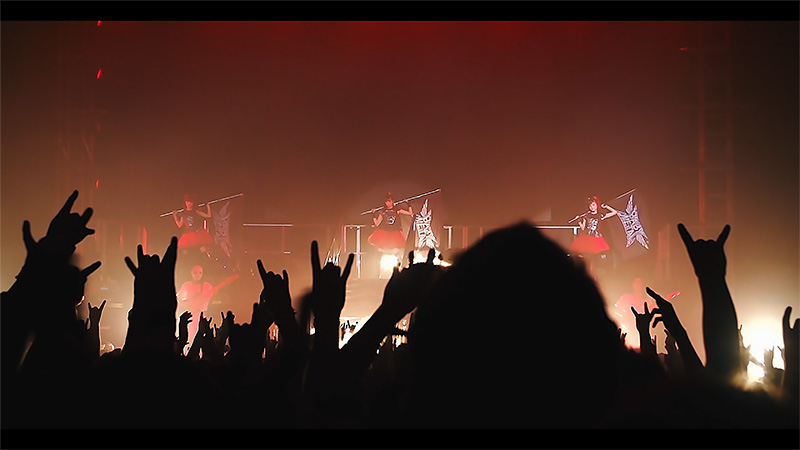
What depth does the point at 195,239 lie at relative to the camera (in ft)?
34.3

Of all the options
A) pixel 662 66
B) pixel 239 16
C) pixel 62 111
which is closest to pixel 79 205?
pixel 62 111

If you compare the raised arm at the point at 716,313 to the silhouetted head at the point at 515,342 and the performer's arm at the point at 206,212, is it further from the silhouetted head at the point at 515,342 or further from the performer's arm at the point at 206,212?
the performer's arm at the point at 206,212

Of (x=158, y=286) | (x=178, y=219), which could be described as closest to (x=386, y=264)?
(x=178, y=219)

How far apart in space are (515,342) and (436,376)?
0.54ft

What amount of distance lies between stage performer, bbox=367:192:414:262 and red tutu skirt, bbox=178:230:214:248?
118 inches

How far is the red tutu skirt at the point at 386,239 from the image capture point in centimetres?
1012

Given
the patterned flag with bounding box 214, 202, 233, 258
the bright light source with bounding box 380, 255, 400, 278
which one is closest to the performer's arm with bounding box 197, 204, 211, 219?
the patterned flag with bounding box 214, 202, 233, 258

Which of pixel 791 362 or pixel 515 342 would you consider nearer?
pixel 515 342

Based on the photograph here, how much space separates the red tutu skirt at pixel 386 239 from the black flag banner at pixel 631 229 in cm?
367

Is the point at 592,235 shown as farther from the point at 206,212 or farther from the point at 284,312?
the point at 284,312

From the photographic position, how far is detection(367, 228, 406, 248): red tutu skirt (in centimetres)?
1012

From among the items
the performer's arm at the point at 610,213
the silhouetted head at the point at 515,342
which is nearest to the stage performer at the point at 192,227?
the performer's arm at the point at 610,213

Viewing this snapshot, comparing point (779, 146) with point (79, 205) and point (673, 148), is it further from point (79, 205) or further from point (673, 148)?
point (79, 205)

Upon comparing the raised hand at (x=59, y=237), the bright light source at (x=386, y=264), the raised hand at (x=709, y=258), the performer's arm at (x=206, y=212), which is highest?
the performer's arm at (x=206, y=212)
